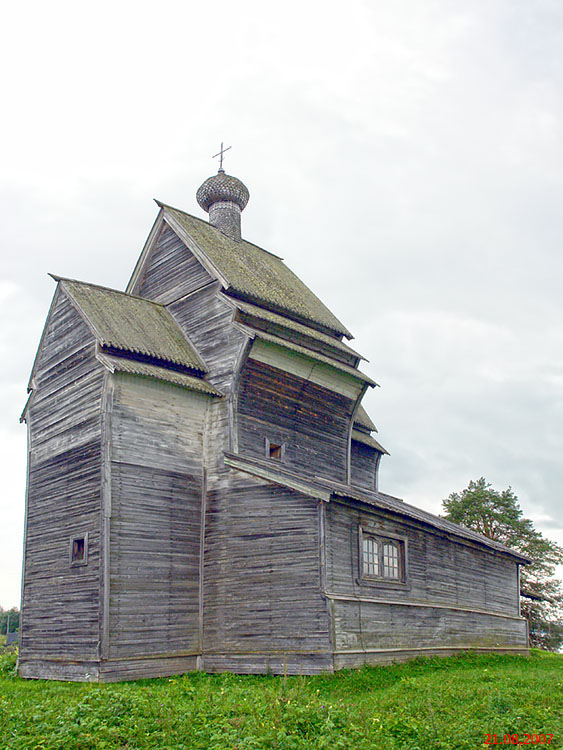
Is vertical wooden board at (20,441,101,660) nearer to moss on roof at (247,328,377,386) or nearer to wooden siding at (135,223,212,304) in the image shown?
moss on roof at (247,328,377,386)

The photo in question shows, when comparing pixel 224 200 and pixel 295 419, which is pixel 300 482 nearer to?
pixel 295 419

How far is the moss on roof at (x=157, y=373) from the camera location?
21922mm

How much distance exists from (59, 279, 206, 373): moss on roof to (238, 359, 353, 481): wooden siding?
6.60ft

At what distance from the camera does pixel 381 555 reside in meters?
23.2

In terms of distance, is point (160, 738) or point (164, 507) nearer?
point (160, 738)

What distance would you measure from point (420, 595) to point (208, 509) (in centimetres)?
755

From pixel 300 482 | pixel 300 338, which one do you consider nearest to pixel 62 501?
pixel 300 482

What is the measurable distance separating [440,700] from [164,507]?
9.93 m

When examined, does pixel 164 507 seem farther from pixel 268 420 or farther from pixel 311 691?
pixel 311 691

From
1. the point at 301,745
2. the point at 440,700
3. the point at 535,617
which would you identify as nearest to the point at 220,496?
the point at 440,700

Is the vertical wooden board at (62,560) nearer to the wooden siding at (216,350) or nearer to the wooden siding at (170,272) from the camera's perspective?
the wooden siding at (216,350)

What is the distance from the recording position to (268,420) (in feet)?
80.9

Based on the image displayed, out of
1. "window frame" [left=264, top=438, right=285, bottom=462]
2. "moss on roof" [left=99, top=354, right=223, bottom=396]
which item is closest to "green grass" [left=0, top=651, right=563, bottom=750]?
"window frame" [left=264, top=438, right=285, bottom=462]

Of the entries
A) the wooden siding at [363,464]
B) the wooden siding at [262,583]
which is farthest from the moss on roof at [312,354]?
the wooden siding at [363,464]
